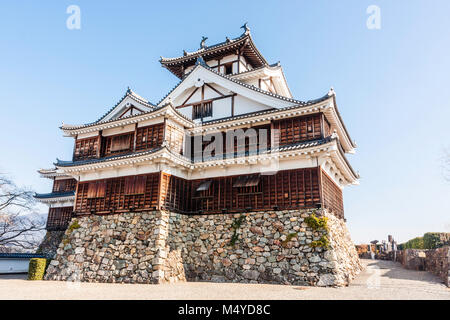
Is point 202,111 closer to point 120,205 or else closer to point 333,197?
point 120,205

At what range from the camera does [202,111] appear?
22172 millimetres

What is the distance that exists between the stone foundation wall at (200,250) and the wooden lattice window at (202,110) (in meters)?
7.45

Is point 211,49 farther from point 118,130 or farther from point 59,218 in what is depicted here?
point 59,218

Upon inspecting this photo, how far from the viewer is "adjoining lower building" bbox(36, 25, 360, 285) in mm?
16094

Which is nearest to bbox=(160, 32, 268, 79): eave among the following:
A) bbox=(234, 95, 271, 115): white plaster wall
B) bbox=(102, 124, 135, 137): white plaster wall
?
bbox=(234, 95, 271, 115): white plaster wall

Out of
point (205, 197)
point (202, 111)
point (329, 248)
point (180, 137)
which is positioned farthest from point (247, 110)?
point (329, 248)

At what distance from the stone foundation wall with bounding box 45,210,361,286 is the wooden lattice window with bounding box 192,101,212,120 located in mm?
7453

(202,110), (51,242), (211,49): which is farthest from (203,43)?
(51,242)

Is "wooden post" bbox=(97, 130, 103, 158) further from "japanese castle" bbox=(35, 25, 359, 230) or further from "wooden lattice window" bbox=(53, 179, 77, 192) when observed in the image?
"wooden lattice window" bbox=(53, 179, 77, 192)

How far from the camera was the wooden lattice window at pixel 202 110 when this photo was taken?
21984mm

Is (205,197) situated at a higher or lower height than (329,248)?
higher

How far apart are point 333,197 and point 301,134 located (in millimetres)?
4870

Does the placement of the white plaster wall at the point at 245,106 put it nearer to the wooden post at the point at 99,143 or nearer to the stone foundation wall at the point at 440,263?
the wooden post at the point at 99,143
